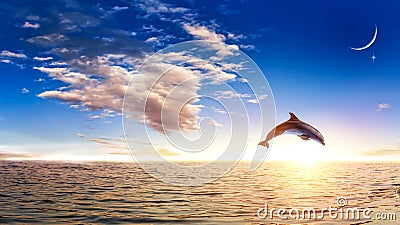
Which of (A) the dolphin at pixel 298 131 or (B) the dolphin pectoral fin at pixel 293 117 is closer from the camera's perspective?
(A) the dolphin at pixel 298 131

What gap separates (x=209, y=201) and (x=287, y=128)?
9.80 meters

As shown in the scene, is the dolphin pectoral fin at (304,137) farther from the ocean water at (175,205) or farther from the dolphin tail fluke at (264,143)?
the ocean water at (175,205)

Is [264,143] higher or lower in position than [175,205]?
higher

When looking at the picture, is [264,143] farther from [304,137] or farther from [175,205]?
[175,205]

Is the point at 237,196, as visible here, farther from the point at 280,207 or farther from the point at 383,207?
the point at 383,207

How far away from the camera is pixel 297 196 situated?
99.5ft

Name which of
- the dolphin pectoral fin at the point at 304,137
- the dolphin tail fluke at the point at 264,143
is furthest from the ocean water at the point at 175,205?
the dolphin pectoral fin at the point at 304,137

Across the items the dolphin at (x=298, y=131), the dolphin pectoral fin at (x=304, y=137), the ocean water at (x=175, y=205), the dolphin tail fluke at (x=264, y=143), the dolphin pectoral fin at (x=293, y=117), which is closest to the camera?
the dolphin tail fluke at (x=264, y=143)

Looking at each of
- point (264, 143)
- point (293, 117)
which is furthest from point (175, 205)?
point (293, 117)

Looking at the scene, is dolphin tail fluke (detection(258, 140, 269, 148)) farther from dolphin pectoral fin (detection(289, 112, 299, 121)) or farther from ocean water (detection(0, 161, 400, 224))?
ocean water (detection(0, 161, 400, 224))

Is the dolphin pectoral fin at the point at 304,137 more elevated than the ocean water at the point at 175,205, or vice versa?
the dolphin pectoral fin at the point at 304,137

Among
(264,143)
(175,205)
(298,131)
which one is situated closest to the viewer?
(264,143)

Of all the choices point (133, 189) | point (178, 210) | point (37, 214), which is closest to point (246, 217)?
point (178, 210)

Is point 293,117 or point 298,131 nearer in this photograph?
point 298,131
